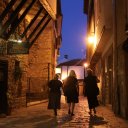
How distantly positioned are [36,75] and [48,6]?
8680 mm

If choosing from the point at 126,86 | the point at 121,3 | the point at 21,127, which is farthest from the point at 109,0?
the point at 21,127

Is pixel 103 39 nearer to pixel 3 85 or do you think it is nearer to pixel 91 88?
pixel 91 88

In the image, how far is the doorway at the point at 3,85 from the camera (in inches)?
574

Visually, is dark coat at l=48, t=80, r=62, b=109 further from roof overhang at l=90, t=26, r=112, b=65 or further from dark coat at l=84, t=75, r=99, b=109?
roof overhang at l=90, t=26, r=112, b=65

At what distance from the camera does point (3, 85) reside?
50.1 feet

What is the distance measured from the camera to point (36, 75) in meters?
28.4

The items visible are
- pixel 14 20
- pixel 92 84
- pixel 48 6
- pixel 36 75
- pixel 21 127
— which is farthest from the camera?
pixel 36 75

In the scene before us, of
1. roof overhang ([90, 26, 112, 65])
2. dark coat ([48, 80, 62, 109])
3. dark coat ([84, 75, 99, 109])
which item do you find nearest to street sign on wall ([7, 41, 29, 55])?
dark coat ([48, 80, 62, 109])

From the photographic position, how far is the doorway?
14.6m

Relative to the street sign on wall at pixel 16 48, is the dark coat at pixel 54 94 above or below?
below

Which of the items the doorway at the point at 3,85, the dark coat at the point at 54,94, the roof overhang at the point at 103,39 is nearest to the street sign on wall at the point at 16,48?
the doorway at the point at 3,85

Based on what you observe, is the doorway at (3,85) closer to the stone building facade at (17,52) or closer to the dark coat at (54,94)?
the stone building facade at (17,52)

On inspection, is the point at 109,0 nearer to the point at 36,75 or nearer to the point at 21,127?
the point at 21,127

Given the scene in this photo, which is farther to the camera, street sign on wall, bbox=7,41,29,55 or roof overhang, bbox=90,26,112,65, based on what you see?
roof overhang, bbox=90,26,112,65
